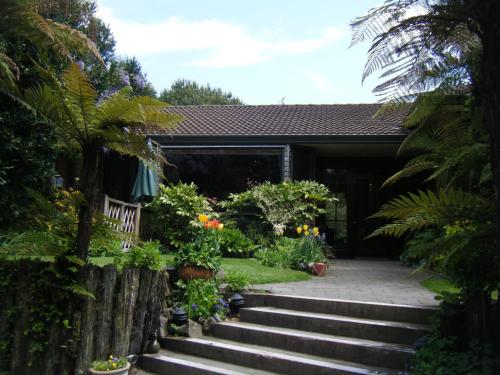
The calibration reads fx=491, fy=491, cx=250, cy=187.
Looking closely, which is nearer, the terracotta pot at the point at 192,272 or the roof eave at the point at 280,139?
the terracotta pot at the point at 192,272

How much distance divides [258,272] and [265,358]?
303 centimetres

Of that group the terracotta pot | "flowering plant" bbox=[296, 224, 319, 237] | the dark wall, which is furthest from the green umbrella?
the terracotta pot

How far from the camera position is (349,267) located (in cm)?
1120

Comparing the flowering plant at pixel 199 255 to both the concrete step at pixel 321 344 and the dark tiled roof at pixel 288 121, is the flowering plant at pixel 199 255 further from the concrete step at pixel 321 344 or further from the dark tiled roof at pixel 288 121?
the dark tiled roof at pixel 288 121

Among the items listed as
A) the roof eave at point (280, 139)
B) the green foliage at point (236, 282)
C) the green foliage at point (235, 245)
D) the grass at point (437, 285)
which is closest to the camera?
the green foliage at point (236, 282)

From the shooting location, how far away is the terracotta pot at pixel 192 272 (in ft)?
21.0

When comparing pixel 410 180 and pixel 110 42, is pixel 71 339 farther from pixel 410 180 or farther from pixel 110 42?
pixel 110 42

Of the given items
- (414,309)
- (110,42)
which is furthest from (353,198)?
(110,42)

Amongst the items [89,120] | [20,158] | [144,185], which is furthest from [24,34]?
[144,185]

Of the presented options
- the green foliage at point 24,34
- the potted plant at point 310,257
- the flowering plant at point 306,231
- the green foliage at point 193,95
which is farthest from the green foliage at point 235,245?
the green foliage at point 193,95

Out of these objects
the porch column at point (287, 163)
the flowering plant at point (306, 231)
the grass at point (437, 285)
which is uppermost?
the porch column at point (287, 163)

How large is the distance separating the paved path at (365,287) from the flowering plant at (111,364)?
2.56 metres

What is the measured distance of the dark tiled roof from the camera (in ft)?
42.0

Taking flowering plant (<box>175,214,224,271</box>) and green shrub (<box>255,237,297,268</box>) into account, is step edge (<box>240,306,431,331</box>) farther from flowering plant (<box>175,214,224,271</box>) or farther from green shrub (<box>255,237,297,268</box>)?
green shrub (<box>255,237,297,268</box>)
